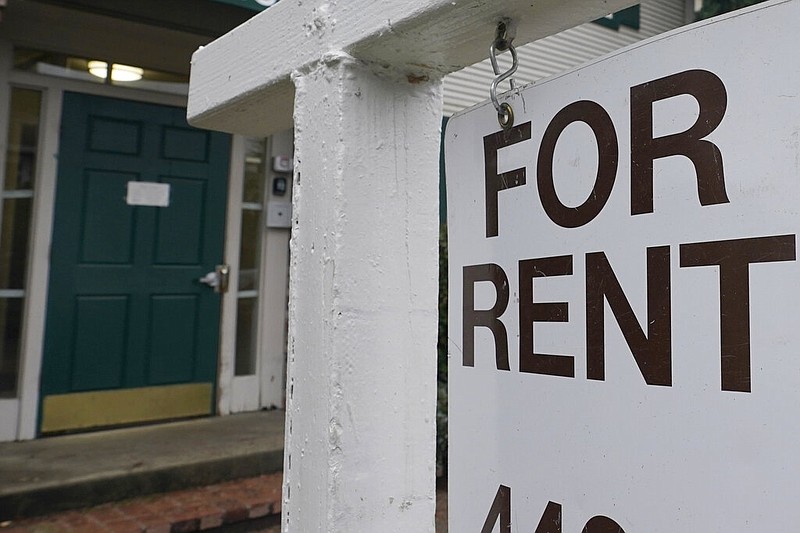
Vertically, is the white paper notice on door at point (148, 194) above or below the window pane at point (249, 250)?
above

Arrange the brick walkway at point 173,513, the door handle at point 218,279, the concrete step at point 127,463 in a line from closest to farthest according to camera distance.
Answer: the brick walkway at point 173,513 → the concrete step at point 127,463 → the door handle at point 218,279

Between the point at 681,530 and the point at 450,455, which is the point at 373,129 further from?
the point at 681,530

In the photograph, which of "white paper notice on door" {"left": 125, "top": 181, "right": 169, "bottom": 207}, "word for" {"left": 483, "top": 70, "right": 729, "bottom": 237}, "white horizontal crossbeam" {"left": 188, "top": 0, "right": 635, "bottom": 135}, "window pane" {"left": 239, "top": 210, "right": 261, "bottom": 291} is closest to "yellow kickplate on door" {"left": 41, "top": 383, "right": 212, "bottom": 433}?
"window pane" {"left": 239, "top": 210, "right": 261, "bottom": 291}

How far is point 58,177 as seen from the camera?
419 cm

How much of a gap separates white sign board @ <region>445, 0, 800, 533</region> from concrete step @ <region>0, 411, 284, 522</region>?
2973 millimetres

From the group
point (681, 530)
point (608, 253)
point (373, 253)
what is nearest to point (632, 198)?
point (608, 253)

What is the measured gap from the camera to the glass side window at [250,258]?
4934 mm

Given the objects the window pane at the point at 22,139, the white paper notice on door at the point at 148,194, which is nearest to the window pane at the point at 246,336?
the white paper notice on door at the point at 148,194

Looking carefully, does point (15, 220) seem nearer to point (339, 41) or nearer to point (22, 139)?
point (22, 139)

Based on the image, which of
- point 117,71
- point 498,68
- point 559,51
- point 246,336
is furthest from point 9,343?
point 559,51

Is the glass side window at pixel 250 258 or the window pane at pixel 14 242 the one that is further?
the glass side window at pixel 250 258

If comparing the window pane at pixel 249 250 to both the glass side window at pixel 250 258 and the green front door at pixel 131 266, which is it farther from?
the green front door at pixel 131 266

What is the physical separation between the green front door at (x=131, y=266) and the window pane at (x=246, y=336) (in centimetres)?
22

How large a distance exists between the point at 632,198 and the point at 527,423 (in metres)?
0.33
